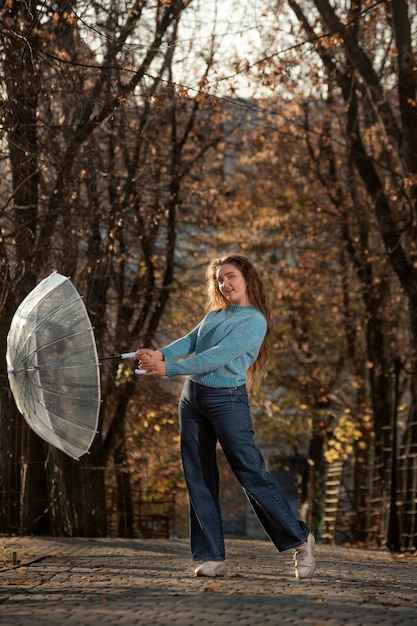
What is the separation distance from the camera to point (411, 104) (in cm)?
1355

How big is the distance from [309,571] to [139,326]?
12888 millimetres

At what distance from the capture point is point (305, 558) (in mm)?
7273

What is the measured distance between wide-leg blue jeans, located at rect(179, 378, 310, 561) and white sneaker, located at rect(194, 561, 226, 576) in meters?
0.04

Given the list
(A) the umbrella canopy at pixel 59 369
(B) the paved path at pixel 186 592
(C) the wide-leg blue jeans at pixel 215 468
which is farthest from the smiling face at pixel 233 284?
(B) the paved path at pixel 186 592

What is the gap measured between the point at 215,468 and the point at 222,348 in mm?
820

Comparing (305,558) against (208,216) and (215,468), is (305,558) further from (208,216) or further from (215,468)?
(208,216)

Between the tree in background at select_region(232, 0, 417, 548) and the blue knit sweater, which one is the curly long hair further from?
the tree in background at select_region(232, 0, 417, 548)

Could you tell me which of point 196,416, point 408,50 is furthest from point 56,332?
point 408,50

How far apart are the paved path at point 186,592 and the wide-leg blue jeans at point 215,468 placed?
275mm

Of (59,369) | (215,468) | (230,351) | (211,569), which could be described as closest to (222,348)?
(230,351)

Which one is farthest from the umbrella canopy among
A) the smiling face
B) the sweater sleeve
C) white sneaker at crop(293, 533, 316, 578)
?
white sneaker at crop(293, 533, 316, 578)

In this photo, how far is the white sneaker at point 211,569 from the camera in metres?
7.26

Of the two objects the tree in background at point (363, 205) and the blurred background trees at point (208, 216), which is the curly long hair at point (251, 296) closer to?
the blurred background trees at point (208, 216)

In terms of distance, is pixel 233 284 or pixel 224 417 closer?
pixel 224 417
